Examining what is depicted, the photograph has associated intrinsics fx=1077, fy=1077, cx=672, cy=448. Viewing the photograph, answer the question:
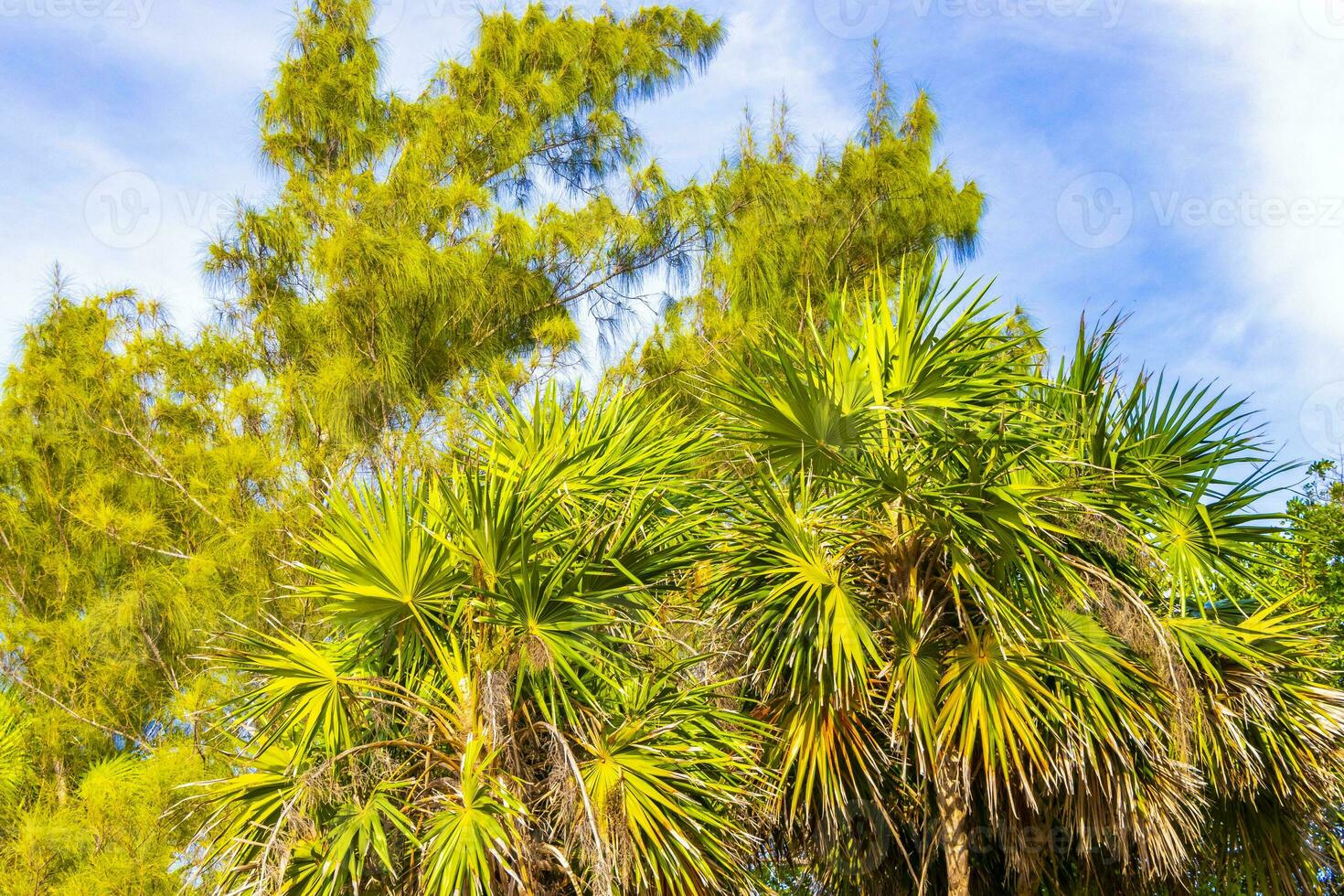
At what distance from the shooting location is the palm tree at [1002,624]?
6270 mm

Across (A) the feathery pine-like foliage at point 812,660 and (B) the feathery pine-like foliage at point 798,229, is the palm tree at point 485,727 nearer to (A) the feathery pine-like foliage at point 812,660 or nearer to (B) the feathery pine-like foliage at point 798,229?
(A) the feathery pine-like foliage at point 812,660

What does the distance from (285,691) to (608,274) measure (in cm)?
875

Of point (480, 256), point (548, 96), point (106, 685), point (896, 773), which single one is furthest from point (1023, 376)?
point (106, 685)

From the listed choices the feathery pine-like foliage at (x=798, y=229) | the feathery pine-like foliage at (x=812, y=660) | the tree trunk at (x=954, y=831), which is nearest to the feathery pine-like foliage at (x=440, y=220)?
the feathery pine-like foliage at (x=798, y=229)

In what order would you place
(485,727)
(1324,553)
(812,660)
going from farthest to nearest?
(1324,553), (812,660), (485,727)

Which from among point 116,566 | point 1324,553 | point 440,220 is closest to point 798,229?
point 440,220

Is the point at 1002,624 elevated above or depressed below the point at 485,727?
above

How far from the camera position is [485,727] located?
19.7 feet

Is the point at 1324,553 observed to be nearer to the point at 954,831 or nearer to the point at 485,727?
the point at 954,831

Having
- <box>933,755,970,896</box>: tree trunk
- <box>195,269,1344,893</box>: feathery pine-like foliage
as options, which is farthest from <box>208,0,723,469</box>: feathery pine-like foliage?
<box>933,755,970,896</box>: tree trunk

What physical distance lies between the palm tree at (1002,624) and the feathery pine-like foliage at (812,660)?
0.09ft

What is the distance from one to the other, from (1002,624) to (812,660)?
1.13 m

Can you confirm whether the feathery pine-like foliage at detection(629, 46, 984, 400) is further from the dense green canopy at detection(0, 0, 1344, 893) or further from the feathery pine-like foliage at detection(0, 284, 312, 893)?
the feathery pine-like foliage at detection(0, 284, 312, 893)

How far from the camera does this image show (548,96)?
14320 millimetres
